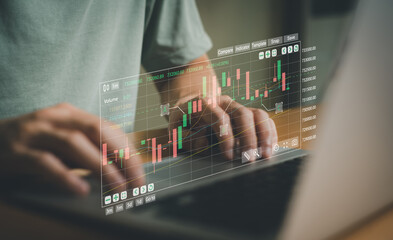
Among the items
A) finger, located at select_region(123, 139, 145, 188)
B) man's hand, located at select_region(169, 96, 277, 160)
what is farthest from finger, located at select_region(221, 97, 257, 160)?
finger, located at select_region(123, 139, 145, 188)

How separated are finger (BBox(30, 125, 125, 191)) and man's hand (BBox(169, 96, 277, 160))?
95mm

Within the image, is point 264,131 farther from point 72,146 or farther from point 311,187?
point 72,146

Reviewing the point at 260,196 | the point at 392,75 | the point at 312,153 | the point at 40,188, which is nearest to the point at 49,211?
the point at 40,188

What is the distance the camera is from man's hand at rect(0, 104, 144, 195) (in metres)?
0.42

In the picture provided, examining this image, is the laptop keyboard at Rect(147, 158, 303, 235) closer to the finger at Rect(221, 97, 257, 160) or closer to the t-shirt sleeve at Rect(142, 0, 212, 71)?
the finger at Rect(221, 97, 257, 160)

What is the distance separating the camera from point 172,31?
0.56 meters

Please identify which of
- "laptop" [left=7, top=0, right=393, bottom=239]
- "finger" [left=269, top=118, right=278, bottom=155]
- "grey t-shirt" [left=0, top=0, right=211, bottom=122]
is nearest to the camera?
"grey t-shirt" [left=0, top=0, right=211, bottom=122]

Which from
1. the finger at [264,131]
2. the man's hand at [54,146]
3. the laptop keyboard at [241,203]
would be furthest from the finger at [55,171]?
the finger at [264,131]

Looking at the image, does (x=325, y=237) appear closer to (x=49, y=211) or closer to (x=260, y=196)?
(x=260, y=196)

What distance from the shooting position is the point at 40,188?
0.44 m

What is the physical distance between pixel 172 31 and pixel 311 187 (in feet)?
0.98

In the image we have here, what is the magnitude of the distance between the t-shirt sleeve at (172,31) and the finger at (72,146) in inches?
4.6

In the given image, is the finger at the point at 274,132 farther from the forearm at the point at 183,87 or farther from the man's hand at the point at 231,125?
the forearm at the point at 183,87

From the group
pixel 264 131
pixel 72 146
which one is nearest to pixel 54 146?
pixel 72 146
